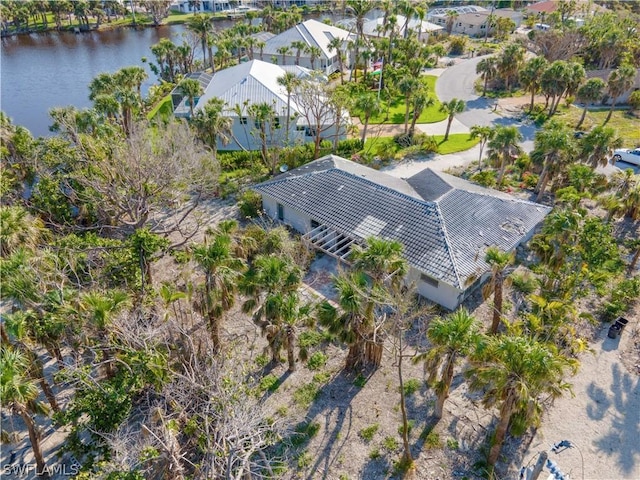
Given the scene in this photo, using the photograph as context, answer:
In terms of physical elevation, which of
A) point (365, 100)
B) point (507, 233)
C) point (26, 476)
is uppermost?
point (365, 100)

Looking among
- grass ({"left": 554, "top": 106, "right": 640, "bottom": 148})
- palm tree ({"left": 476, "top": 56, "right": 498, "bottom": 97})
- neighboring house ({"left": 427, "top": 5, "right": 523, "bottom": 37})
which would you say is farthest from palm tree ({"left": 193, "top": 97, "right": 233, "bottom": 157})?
neighboring house ({"left": 427, "top": 5, "right": 523, "bottom": 37})

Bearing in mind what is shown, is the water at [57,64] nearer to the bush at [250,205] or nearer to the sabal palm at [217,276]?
the bush at [250,205]

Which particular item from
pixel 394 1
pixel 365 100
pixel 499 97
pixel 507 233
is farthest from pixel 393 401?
pixel 394 1

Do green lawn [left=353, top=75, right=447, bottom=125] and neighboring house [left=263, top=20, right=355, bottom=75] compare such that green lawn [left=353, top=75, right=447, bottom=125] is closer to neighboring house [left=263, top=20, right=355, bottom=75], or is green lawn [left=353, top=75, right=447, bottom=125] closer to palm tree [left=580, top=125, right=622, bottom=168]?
neighboring house [left=263, top=20, right=355, bottom=75]

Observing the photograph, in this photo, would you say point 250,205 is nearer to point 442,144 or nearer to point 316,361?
point 316,361

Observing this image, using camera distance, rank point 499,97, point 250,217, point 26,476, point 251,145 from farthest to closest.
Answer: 1. point 499,97
2. point 251,145
3. point 250,217
4. point 26,476

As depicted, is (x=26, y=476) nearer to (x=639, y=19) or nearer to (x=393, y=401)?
(x=393, y=401)

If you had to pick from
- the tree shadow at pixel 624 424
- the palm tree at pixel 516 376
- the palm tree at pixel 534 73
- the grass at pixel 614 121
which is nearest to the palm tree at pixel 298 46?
the palm tree at pixel 534 73
